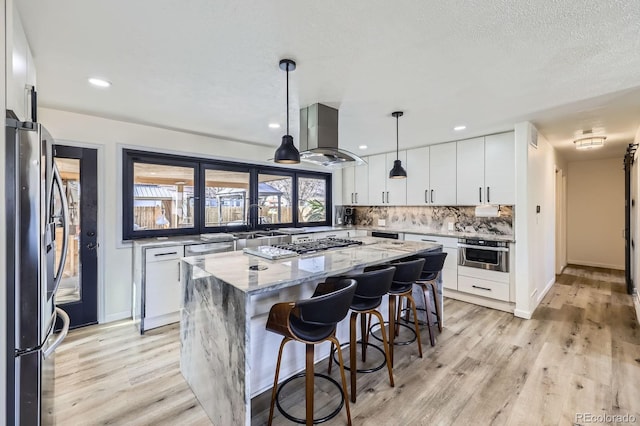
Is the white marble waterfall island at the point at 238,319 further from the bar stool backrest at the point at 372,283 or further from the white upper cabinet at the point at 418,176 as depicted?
the white upper cabinet at the point at 418,176

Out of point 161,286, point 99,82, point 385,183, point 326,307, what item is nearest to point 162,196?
point 161,286

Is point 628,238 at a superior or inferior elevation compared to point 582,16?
inferior

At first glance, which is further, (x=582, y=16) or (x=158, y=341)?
(x=158, y=341)

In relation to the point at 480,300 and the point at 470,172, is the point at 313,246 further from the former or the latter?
the point at 470,172

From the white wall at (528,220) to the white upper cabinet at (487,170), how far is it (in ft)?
0.84

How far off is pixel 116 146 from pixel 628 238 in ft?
23.7

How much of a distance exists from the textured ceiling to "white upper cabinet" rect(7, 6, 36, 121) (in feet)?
0.45

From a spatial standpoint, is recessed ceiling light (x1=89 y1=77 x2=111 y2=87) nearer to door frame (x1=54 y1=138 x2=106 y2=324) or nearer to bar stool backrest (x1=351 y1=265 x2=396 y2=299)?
door frame (x1=54 y1=138 x2=106 y2=324)

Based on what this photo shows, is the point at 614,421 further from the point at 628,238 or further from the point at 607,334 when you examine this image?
the point at 628,238

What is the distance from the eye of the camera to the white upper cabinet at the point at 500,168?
12.6 ft

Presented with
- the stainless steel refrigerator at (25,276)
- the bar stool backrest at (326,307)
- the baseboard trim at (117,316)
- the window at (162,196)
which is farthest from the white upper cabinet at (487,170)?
the baseboard trim at (117,316)

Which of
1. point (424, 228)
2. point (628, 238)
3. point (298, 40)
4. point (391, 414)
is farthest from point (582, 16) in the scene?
point (628, 238)

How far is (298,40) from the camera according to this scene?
5.88 ft

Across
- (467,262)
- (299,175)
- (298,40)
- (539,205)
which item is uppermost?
(298,40)
